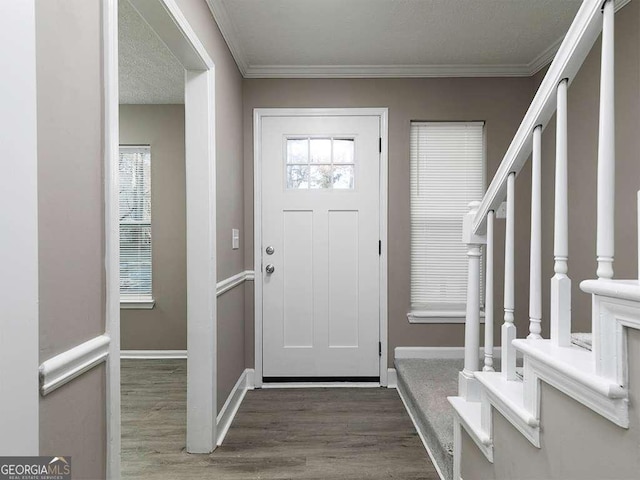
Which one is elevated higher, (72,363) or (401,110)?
(401,110)

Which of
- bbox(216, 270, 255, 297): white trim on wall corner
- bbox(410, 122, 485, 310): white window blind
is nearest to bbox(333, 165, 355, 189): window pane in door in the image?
bbox(410, 122, 485, 310): white window blind

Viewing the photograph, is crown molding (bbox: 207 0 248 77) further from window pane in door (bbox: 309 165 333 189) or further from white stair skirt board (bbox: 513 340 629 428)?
white stair skirt board (bbox: 513 340 629 428)

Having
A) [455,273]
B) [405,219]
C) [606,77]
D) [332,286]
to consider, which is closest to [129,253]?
[332,286]

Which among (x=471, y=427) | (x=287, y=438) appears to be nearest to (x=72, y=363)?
(x=471, y=427)

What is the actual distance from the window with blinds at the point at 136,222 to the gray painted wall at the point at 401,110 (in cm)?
133

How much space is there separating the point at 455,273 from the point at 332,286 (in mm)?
1007

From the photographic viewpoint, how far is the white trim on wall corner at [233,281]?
7.12ft

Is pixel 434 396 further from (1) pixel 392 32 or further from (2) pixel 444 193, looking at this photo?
(1) pixel 392 32

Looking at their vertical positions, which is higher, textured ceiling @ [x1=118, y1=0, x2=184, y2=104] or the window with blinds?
textured ceiling @ [x1=118, y1=0, x2=184, y2=104]

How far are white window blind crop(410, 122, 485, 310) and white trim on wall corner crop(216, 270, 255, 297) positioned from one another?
1.33 meters

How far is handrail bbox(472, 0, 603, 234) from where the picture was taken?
2.89 feet

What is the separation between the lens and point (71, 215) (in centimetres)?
88

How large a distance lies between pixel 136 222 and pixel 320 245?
1968 mm

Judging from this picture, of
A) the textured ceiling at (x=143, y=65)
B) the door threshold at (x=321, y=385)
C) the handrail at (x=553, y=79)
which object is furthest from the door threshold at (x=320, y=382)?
the textured ceiling at (x=143, y=65)
